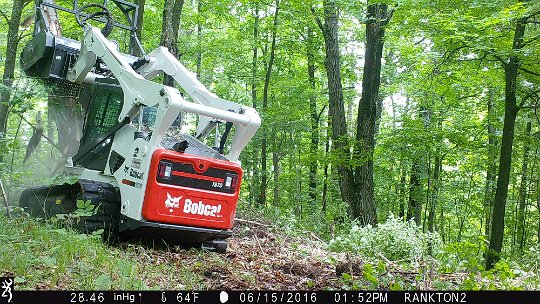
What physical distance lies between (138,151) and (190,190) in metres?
0.86

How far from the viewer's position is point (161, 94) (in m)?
7.15

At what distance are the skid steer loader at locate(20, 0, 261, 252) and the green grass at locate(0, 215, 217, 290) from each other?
46cm

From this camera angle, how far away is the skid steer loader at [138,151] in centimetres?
716

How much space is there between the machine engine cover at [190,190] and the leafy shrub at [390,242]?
213 cm

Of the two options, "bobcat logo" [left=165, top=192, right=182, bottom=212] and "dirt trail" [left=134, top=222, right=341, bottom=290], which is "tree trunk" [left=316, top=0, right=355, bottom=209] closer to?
"dirt trail" [left=134, top=222, right=341, bottom=290]

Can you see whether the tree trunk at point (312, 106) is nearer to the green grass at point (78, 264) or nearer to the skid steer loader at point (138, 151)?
the skid steer loader at point (138, 151)

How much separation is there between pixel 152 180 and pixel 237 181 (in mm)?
1260

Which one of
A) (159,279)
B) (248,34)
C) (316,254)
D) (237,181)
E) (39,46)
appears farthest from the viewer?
(248,34)

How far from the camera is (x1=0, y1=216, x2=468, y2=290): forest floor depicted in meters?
5.10

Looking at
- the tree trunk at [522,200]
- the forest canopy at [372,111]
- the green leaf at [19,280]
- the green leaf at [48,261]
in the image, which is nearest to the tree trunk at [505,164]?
the forest canopy at [372,111]

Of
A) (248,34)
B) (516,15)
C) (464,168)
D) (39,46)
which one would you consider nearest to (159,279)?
(39,46)

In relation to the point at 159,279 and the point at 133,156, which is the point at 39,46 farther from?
the point at 159,279

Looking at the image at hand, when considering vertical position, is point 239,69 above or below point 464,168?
above

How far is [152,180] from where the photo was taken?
7047 millimetres
